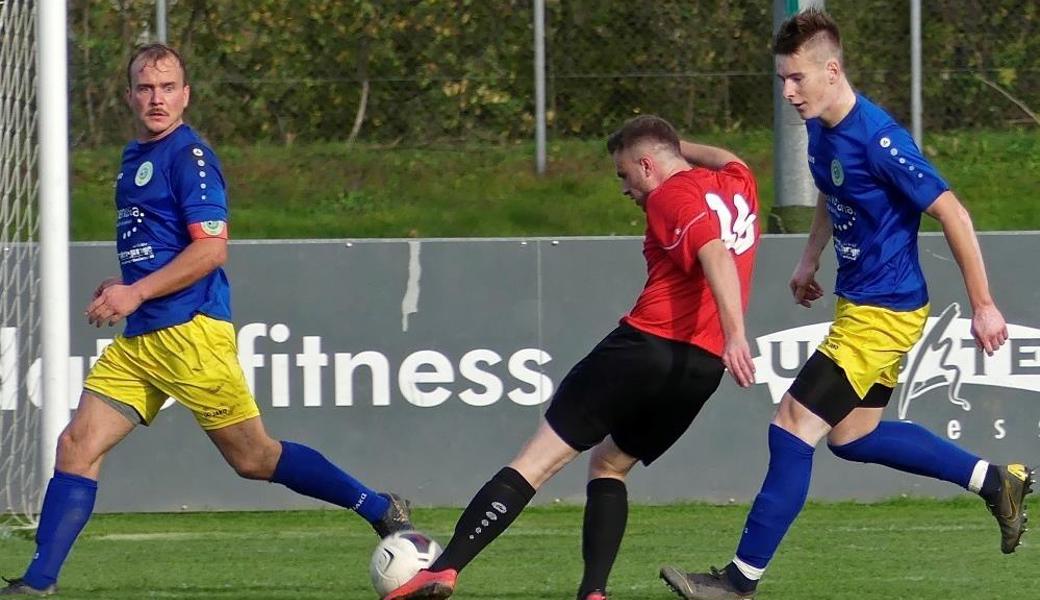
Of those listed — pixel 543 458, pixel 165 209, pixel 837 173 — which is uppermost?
pixel 837 173

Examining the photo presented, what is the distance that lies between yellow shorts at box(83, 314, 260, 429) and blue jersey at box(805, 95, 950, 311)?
6.96 feet

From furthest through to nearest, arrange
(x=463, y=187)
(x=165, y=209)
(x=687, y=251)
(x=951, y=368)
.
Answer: (x=463, y=187) < (x=951, y=368) < (x=165, y=209) < (x=687, y=251)

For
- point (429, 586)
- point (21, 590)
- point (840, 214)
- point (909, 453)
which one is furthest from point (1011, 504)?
point (21, 590)

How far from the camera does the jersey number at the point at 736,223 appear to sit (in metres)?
5.40

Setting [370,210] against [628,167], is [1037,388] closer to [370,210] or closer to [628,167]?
[628,167]

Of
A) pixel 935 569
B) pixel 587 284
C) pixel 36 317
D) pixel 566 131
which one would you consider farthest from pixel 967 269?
pixel 566 131

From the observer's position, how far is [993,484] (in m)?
5.91

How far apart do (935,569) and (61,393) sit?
402 cm

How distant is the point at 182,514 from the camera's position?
30.1 ft

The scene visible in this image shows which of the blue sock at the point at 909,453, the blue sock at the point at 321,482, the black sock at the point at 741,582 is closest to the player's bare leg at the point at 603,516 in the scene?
the black sock at the point at 741,582

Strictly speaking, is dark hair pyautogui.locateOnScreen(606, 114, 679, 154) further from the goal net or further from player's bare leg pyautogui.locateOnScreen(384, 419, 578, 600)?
the goal net

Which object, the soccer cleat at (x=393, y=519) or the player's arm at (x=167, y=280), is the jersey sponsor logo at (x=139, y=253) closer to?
the player's arm at (x=167, y=280)

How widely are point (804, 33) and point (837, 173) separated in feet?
1.53

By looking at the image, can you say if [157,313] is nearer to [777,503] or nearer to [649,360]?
[649,360]
